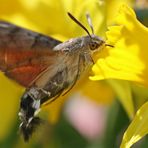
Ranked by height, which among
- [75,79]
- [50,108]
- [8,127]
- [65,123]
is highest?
[75,79]

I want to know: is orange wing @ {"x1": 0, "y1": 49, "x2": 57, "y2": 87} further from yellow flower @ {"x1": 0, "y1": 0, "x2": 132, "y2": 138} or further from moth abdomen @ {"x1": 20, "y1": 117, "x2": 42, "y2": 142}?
yellow flower @ {"x1": 0, "y1": 0, "x2": 132, "y2": 138}

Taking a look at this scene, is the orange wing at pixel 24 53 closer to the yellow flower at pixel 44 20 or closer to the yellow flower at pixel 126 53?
the yellow flower at pixel 126 53

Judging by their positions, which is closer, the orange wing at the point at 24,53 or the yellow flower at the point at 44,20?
the orange wing at the point at 24,53

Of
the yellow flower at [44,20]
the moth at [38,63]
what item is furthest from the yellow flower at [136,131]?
the yellow flower at [44,20]

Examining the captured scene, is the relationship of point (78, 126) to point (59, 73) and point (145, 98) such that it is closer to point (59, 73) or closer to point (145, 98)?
point (145, 98)

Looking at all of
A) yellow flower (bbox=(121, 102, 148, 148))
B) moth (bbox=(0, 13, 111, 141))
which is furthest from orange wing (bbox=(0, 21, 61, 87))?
yellow flower (bbox=(121, 102, 148, 148))

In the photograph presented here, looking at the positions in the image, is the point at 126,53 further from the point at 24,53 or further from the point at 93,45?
the point at 24,53

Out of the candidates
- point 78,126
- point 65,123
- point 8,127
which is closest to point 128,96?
point 8,127
